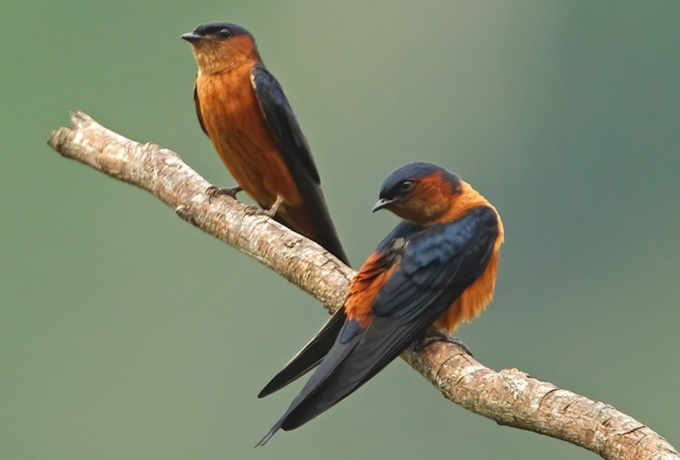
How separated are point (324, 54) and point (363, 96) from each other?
123 inches

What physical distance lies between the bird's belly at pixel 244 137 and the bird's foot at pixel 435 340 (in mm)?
2051

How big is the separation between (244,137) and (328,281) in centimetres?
178

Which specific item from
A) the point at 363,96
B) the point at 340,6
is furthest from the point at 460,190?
the point at 340,6

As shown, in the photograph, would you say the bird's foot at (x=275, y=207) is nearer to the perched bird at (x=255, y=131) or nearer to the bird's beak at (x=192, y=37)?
the perched bird at (x=255, y=131)

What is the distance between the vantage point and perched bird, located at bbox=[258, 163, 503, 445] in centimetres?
516

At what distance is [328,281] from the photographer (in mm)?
5660

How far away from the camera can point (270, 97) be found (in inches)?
281

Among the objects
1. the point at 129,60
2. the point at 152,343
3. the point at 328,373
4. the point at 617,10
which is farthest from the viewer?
the point at 617,10

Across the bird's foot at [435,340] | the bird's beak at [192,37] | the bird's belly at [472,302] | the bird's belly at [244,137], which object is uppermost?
the bird's beak at [192,37]

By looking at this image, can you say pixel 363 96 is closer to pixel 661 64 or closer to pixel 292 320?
pixel 661 64

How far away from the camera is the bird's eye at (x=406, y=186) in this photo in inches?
222

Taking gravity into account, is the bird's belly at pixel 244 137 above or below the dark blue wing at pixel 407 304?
above

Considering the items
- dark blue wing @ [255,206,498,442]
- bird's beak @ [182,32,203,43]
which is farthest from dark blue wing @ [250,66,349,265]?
dark blue wing @ [255,206,498,442]

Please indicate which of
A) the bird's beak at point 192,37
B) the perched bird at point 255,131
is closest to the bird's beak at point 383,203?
the perched bird at point 255,131
